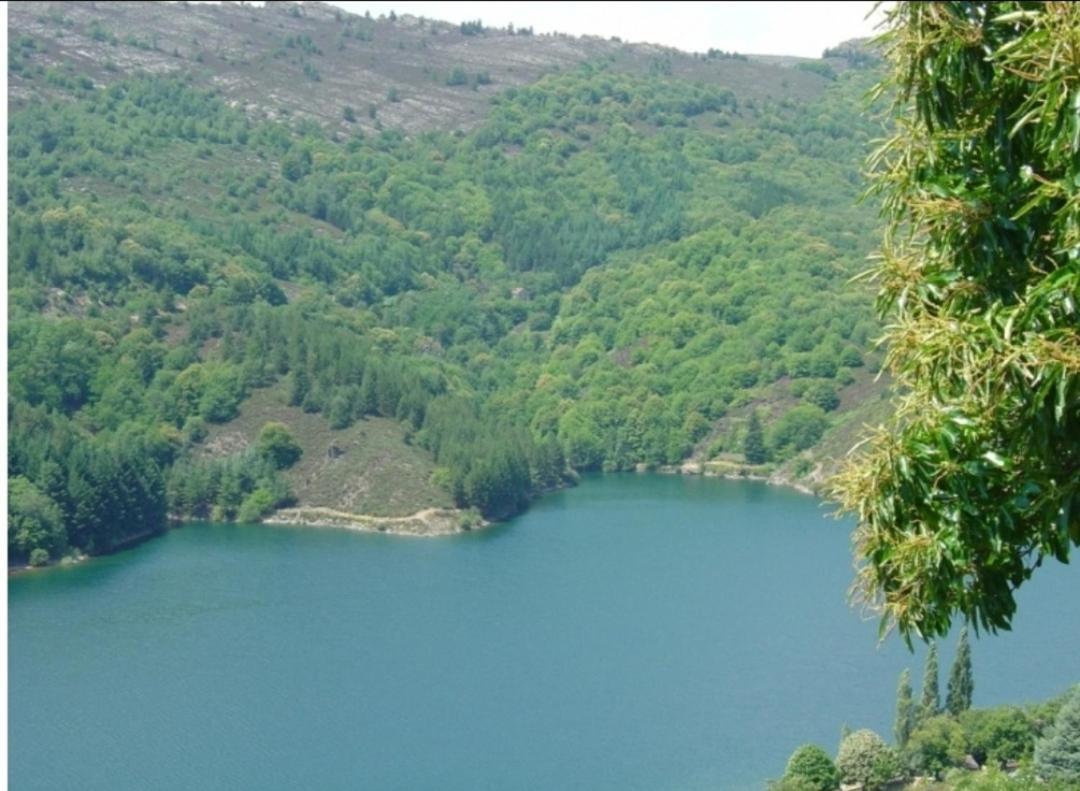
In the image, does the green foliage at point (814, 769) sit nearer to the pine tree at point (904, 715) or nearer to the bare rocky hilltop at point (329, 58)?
the pine tree at point (904, 715)

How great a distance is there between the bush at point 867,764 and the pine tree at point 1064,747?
2243mm

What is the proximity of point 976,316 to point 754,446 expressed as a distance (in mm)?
47419

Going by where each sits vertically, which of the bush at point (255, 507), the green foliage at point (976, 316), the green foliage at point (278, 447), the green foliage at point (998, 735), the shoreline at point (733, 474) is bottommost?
the bush at point (255, 507)

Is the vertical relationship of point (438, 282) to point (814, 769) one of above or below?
above

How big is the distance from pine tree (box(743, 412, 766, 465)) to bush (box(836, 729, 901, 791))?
102 ft

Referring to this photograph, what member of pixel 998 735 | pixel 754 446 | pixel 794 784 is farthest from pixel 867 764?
pixel 754 446

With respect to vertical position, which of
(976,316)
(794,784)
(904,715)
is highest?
(976,316)

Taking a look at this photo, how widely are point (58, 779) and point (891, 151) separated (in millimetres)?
19086

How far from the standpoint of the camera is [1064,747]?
1638 cm

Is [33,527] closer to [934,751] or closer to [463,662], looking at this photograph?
[463,662]

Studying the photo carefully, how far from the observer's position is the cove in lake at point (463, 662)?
20.6m

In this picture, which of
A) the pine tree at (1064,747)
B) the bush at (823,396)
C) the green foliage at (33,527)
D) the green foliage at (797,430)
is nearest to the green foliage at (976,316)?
the pine tree at (1064,747)

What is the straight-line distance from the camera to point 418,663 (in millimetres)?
25562

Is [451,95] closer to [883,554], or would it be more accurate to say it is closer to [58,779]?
[58,779]
